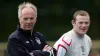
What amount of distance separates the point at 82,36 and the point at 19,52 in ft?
4.95

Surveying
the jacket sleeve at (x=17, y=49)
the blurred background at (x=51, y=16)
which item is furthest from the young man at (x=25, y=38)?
the blurred background at (x=51, y=16)

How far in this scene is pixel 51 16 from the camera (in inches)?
445

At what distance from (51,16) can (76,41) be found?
5.87m

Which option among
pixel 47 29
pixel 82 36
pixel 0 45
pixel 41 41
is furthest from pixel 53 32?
pixel 41 41

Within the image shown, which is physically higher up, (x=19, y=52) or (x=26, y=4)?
(x=26, y=4)

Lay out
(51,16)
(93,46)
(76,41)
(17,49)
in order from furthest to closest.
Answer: (51,16)
(93,46)
(76,41)
(17,49)

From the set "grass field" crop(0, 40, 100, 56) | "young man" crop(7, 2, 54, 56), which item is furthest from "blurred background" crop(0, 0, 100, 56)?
"young man" crop(7, 2, 54, 56)

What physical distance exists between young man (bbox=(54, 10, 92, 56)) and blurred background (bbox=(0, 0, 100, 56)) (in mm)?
5400

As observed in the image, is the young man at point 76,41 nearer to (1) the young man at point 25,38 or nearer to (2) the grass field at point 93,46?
(1) the young man at point 25,38

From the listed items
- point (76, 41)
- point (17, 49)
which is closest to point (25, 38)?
point (17, 49)

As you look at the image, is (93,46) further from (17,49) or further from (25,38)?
(17,49)

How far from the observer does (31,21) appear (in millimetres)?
4301

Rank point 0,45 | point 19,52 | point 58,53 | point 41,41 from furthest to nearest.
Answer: point 0,45 → point 58,53 → point 41,41 → point 19,52

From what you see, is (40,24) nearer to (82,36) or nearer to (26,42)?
(82,36)
